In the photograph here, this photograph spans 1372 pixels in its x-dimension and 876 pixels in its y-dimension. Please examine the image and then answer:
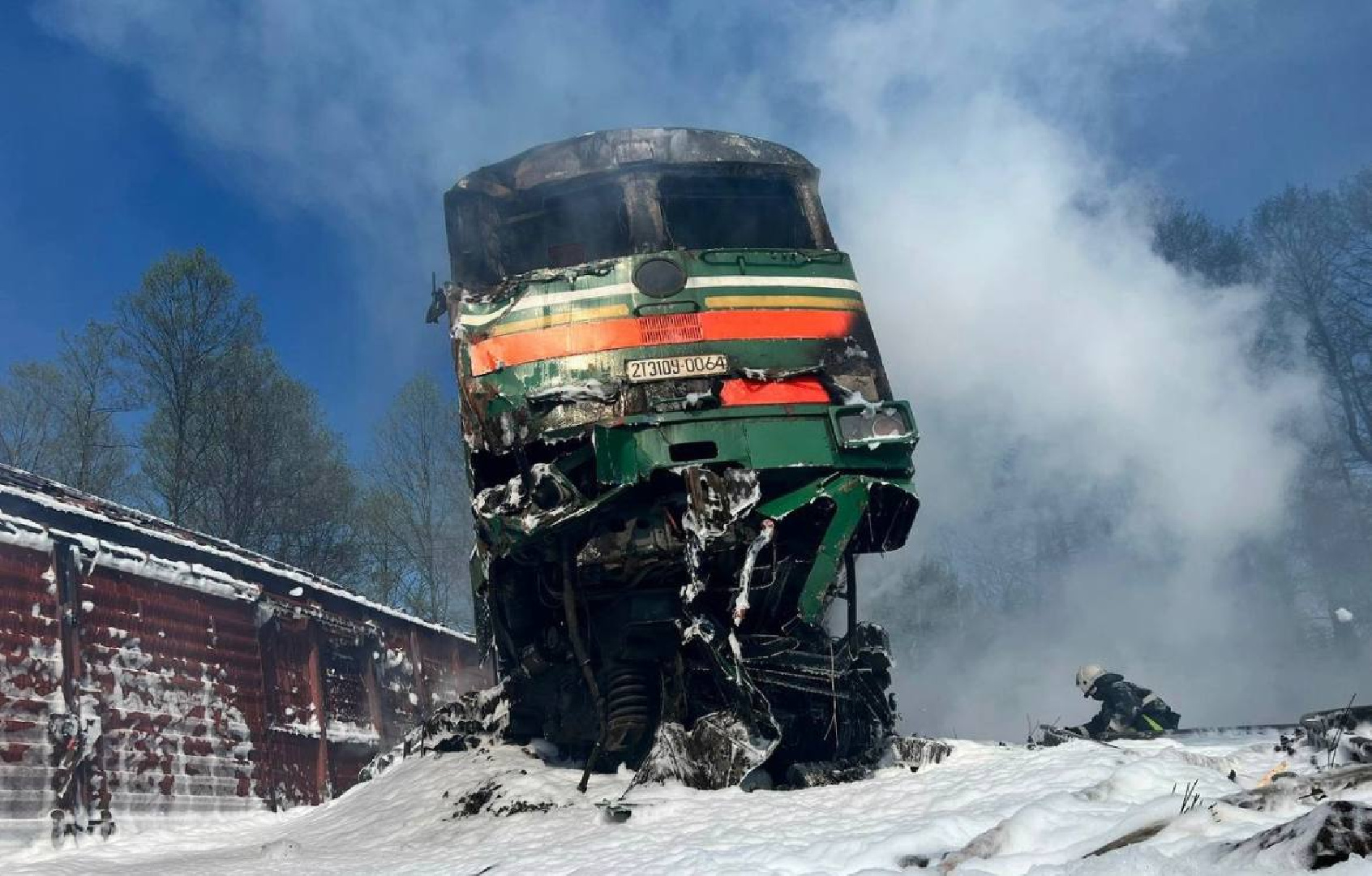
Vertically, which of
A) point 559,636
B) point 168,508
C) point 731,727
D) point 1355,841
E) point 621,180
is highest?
point 168,508

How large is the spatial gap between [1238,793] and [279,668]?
495 inches

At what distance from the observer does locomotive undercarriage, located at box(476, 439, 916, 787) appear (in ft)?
19.7

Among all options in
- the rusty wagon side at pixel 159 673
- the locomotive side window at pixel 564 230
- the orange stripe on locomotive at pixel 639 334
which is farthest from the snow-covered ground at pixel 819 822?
the rusty wagon side at pixel 159 673

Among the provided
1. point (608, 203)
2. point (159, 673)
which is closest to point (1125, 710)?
point (608, 203)

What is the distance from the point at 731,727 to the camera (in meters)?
5.92

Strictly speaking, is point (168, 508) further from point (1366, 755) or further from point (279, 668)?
point (1366, 755)

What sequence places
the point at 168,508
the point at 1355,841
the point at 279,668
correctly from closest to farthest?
1. the point at 1355,841
2. the point at 279,668
3. the point at 168,508

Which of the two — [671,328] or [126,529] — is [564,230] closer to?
[671,328]

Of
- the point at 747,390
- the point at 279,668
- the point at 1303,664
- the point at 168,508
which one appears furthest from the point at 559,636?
the point at 168,508

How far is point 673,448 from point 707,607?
90 cm

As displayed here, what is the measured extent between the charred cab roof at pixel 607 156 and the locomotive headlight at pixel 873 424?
2.12 meters

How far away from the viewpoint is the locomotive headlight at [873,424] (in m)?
6.43

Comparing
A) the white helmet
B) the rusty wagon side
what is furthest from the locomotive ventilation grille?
the rusty wagon side

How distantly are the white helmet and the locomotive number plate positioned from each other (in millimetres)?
4024
